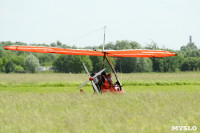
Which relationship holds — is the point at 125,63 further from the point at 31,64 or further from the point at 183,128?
the point at 183,128

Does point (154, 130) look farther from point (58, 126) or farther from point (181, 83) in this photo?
point (181, 83)

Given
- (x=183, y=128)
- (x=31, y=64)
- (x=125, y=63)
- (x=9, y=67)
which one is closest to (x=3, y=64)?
(x=9, y=67)

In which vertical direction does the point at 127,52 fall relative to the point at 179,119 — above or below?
above

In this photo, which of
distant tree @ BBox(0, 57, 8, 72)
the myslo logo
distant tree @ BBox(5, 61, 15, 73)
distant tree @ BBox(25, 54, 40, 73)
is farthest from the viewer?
distant tree @ BBox(25, 54, 40, 73)

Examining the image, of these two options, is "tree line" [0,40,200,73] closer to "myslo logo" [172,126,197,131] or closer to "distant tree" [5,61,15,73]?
"distant tree" [5,61,15,73]

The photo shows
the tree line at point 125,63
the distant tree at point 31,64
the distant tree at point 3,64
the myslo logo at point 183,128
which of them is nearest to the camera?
the myslo logo at point 183,128

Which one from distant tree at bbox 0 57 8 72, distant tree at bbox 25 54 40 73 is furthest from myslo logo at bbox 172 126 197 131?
distant tree at bbox 25 54 40 73

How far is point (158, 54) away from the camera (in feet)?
54.2

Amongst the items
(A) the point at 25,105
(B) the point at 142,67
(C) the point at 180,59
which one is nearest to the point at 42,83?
(A) the point at 25,105

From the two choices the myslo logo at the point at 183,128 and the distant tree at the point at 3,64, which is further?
the distant tree at the point at 3,64

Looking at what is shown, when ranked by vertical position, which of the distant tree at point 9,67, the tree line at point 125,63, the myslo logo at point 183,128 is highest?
the myslo logo at point 183,128

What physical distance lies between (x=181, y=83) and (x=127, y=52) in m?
11.8

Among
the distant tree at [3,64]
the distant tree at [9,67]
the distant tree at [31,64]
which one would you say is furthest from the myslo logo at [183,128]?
the distant tree at [31,64]

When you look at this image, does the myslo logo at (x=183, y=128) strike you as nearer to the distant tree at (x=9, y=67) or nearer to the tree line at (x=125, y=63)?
the tree line at (x=125, y=63)
